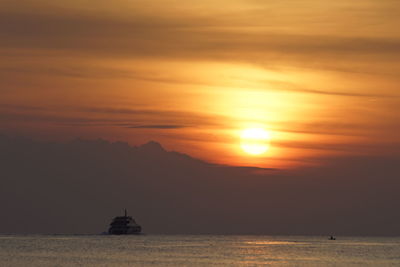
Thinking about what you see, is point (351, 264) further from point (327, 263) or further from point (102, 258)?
point (102, 258)

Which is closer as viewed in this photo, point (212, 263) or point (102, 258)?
point (212, 263)

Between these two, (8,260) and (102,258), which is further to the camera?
(102,258)

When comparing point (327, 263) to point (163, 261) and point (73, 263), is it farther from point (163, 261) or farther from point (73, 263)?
point (73, 263)

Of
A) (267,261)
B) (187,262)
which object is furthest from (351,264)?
(187,262)

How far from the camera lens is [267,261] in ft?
564

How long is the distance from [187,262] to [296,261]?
80.4 feet

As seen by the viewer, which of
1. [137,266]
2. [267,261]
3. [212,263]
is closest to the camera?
[137,266]

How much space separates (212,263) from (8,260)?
3809 cm

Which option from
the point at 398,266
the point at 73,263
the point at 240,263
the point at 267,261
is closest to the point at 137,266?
the point at 73,263

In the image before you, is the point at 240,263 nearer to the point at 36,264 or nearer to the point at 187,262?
the point at 187,262

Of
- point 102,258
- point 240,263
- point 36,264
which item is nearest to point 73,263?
→ point 36,264

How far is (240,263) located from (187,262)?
9989mm

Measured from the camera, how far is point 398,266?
529 ft

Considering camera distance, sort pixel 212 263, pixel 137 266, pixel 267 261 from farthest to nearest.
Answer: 1. pixel 267 261
2. pixel 212 263
3. pixel 137 266
